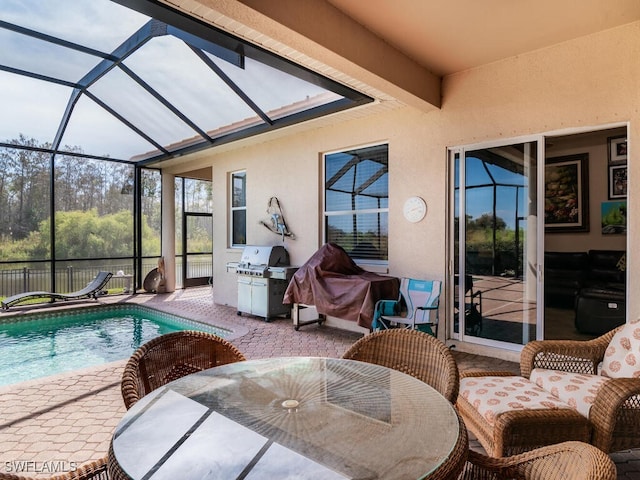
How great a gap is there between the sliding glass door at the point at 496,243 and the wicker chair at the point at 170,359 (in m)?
3.40

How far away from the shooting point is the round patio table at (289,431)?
102 centimetres

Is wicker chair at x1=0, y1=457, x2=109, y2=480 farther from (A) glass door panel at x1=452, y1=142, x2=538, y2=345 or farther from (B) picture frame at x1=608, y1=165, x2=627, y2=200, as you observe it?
(B) picture frame at x1=608, y1=165, x2=627, y2=200

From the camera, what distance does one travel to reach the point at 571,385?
2.30 meters

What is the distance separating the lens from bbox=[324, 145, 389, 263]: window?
552 cm

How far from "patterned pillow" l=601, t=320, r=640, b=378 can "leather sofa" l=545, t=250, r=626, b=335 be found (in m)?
3.01

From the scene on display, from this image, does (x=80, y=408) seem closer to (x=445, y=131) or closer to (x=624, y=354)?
(x=624, y=354)

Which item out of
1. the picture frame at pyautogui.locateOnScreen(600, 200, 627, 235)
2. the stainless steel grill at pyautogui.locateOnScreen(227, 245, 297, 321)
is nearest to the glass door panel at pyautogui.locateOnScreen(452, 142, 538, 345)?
the stainless steel grill at pyautogui.locateOnScreen(227, 245, 297, 321)

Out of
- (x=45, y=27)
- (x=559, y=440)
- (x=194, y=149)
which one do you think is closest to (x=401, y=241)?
(x=559, y=440)

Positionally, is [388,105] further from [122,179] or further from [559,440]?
[122,179]

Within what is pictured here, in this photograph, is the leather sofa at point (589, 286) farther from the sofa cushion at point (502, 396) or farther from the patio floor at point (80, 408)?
the sofa cushion at point (502, 396)

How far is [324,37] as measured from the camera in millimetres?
3199

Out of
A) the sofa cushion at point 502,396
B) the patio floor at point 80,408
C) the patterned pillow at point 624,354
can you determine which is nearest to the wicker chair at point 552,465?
the sofa cushion at point 502,396

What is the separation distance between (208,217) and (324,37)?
8.66 meters

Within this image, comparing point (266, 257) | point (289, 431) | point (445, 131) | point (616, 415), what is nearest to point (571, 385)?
point (616, 415)
